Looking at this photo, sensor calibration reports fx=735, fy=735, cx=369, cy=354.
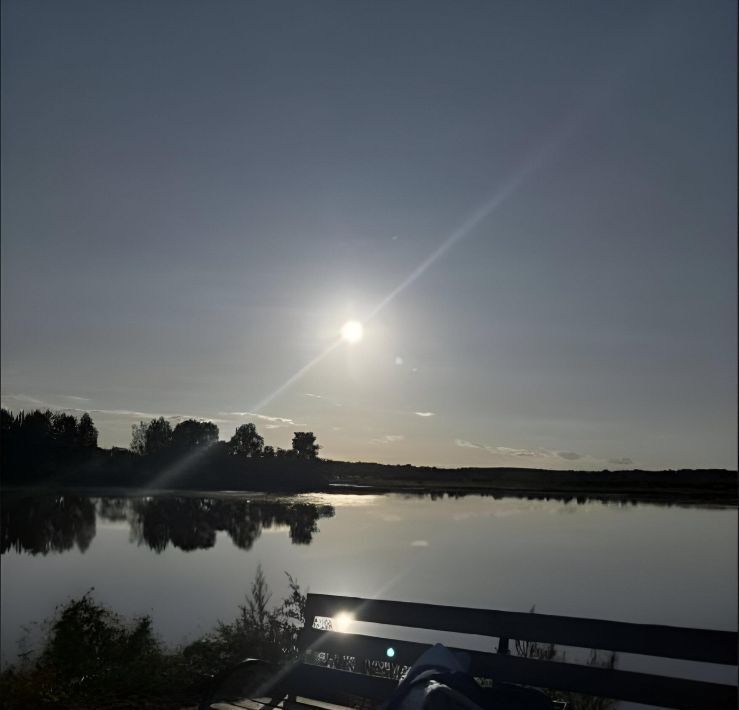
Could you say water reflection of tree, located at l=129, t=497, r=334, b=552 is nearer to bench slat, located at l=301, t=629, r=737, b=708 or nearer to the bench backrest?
the bench backrest

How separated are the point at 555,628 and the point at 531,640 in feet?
0.68

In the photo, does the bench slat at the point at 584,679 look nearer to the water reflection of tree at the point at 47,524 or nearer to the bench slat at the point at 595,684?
the bench slat at the point at 595,684

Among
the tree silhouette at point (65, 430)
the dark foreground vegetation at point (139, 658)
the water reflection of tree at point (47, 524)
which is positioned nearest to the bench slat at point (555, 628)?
the dark foreground vegetation at point (139, 658)

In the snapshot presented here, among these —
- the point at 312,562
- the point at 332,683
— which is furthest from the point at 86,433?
the point at 332,683

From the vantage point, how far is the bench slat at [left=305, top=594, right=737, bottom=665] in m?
3.82

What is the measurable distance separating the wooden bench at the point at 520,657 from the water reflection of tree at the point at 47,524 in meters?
31.3

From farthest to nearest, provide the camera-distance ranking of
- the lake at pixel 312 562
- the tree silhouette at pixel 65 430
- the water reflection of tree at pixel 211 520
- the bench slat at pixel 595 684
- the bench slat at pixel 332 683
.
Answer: the tree silhouette at pixel 65 430
the water reflection of tree at pixel 211 520
the lake at pixel 312 562
the bench slat at pixel 332 683
the bench slat at pixel 595 684

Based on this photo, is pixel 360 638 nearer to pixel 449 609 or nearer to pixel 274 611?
pixel 449 609

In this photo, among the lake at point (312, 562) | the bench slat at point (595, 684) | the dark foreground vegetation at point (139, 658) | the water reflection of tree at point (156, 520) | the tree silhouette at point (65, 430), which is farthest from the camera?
the tree silhouette at point (65, 430)

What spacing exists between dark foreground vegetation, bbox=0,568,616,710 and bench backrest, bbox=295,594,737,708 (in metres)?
2.27

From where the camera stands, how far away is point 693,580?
36156mm

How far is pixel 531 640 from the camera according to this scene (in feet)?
14.2

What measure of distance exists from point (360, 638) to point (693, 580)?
36473 millimetres

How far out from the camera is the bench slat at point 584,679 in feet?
12.3
